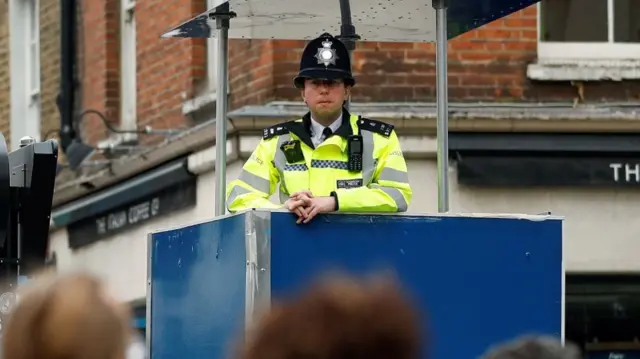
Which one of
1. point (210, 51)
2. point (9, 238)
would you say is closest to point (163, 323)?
point (9, 238)

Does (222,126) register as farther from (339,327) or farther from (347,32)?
(339,327)

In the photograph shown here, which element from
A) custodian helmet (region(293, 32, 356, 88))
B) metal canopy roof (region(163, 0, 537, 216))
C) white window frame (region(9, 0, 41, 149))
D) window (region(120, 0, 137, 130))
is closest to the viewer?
custodian helmet (region(293, 32, 356, 88))

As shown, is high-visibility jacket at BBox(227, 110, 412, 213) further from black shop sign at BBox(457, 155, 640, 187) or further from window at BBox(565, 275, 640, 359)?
window at BBox(565, 275, 640, 359)

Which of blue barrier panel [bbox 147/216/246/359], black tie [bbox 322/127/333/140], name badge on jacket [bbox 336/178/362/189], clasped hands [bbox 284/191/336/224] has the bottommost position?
blue barrier panel [bbox 147/216/246/359]

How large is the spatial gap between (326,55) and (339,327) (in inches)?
155

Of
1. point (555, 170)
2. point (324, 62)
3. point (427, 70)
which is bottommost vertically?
point (555, 170)

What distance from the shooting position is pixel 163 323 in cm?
730

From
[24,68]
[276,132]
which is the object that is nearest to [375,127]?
[276,132]

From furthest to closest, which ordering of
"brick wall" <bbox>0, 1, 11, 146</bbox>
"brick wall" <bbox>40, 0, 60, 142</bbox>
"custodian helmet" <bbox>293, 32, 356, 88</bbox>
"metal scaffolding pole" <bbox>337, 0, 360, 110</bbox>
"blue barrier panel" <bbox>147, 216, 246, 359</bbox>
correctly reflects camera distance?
1. "brick wall" <bbox>0, 1, 11, 146</bbox>
2. "brick wall" <bbox>40, 0, 60, 142</bbox>
3. "metal scaffolding pole" <bbox>337, 0, 360, 110</bbox>
4. "custodian helmet" <bbox>293, 32, 356, 88</bbox>
5. "blue barrier panel" <bbox>147, 216, 246, 359</bbox>

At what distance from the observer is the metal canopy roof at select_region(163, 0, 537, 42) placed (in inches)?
297

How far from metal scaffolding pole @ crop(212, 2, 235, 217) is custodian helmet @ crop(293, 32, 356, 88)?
2.48 ft

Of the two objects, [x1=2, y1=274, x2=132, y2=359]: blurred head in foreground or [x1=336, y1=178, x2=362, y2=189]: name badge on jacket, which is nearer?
[x1=2, y1=274, x2=132, y2=359]: blurred head in foreground

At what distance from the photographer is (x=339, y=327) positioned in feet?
9.83

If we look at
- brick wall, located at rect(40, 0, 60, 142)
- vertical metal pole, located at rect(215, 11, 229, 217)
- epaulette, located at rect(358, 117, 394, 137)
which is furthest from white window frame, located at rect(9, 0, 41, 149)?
epaulette, located at rect(358, 117, 394, 137)
